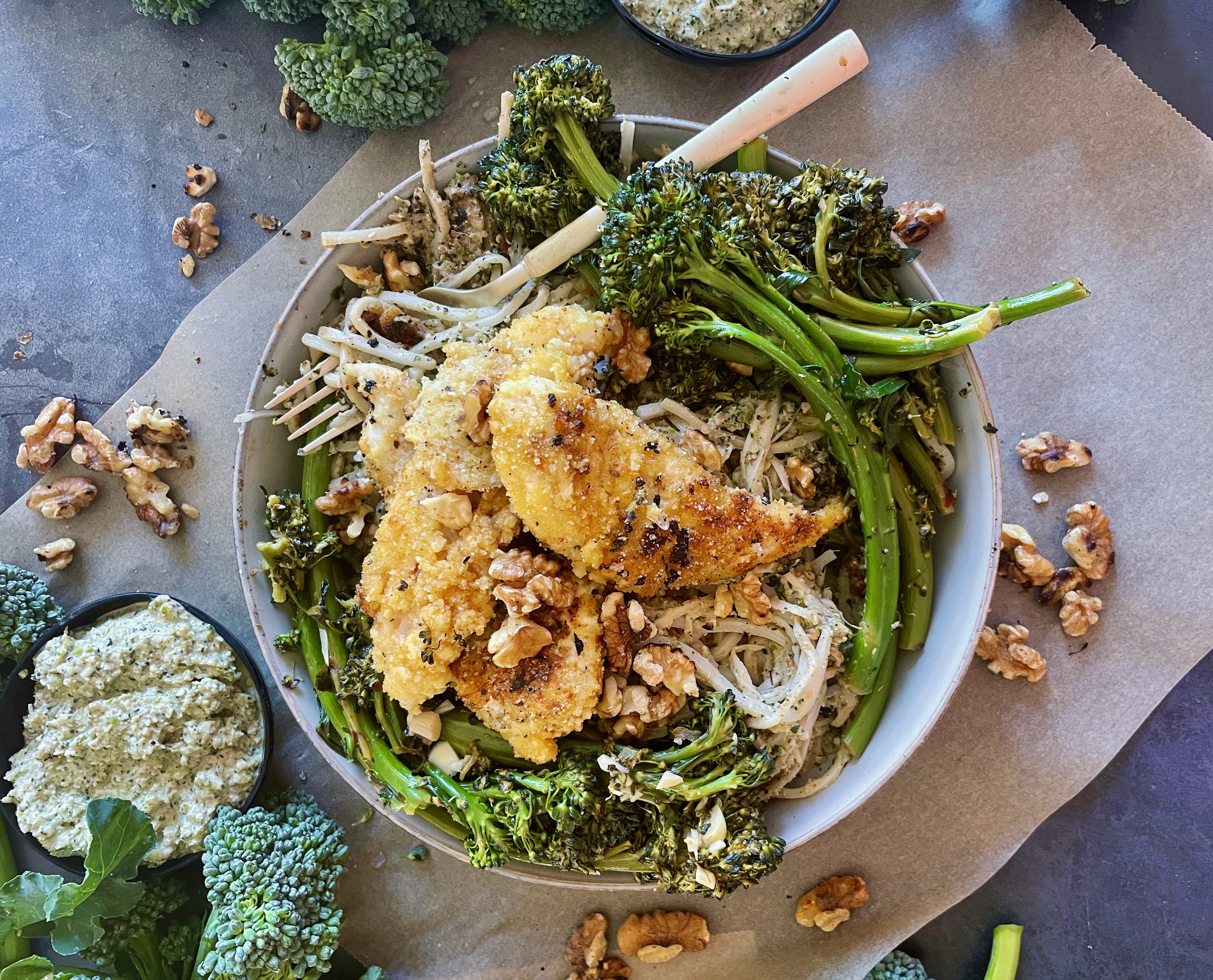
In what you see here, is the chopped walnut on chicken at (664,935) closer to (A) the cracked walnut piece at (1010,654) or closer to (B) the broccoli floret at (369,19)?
(A) the cracked walnut piece at (1010,654)

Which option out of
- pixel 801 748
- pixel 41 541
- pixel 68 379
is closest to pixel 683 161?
pixel 801 748

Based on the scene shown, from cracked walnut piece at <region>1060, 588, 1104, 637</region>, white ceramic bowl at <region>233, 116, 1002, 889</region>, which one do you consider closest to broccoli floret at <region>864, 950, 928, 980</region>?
white ceramic bowl at <region>233, 116, 1002, 889</region>

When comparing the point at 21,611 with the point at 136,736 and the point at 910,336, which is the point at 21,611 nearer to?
the point at 136,736

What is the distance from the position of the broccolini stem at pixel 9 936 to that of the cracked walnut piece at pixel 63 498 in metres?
1.39

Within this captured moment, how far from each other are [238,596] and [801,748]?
256cm

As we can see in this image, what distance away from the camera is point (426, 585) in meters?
3.07

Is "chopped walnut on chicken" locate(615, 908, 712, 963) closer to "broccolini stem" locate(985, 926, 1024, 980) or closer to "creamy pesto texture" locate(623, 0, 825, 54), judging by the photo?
"broccolini stem" locate(985, 926, 1024, 980)

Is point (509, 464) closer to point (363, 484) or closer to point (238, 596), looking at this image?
point (363, 484)

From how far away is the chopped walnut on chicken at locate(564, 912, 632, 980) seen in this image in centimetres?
374

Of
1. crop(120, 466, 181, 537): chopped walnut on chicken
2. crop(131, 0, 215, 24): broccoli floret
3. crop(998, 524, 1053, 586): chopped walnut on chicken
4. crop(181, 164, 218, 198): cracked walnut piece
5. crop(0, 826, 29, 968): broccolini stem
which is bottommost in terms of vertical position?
crop(998, 524, 1053, 586): chopped walnut on chicken

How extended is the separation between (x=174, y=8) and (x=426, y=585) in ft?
9.85

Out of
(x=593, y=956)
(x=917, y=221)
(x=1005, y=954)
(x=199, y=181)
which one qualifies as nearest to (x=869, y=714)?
(x=1005, y=954)

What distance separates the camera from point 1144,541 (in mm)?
3732

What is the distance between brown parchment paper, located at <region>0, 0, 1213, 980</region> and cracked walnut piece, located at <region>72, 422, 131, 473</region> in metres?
0.09
